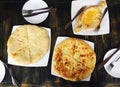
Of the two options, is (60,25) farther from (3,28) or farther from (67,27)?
(3,28)

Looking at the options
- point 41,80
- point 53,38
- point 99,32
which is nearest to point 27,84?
point 41,80

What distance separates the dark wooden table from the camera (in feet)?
3.83

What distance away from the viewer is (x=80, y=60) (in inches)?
46.6

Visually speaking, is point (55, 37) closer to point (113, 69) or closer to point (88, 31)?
point (88, 31)

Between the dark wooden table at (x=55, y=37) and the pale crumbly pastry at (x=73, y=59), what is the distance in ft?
0.09

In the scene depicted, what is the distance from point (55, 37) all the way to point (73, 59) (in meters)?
0.14

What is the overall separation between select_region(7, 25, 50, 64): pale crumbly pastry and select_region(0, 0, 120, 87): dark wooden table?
0.11ft

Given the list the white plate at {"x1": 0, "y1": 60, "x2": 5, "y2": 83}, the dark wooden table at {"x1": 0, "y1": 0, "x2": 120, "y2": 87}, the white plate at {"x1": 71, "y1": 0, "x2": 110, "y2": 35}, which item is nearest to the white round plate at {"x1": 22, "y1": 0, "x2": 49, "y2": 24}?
the dark wooden table at {"x1": 0, "y1": 0, "x2": 120, "y2": 87}

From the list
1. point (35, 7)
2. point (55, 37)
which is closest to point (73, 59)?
point (55, 37)

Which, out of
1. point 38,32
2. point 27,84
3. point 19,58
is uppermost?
point 38,32

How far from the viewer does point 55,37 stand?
1229 millimetres

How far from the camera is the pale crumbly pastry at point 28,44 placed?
1.18 m

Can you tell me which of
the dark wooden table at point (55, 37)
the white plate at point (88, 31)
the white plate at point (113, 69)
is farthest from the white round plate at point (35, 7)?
the white plate at point (113, 69)

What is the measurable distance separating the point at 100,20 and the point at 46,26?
0.83 feet
